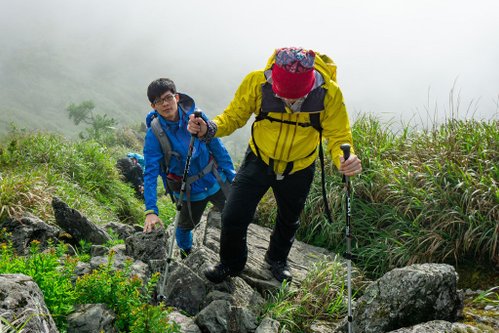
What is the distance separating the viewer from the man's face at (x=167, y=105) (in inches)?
222

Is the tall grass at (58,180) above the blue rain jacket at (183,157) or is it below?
below

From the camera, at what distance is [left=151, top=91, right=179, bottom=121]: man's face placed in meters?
5.64

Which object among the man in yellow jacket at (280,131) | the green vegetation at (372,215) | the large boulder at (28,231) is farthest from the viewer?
the large boulder at (28,231)

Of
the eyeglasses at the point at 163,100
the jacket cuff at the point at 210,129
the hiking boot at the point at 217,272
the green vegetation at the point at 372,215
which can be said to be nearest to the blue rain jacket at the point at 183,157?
the eyeglasses at the point at 163,100

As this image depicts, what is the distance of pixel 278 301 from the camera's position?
517cm

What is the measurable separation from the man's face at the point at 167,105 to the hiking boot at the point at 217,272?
206 cm

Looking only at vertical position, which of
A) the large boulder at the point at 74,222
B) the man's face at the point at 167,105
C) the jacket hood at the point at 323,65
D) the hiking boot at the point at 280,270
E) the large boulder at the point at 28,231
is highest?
the jacket hood at the point at 323,65

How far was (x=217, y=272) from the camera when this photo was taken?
5.12 m

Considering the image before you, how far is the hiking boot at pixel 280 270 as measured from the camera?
225 inches

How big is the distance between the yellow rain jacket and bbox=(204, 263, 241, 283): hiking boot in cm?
143

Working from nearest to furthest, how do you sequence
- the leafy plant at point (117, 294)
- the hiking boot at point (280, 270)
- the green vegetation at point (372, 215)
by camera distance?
the leafy plant at point (117, 294)
the green vegetation at point (372, 215)
the hiking boot at point (280, 270)

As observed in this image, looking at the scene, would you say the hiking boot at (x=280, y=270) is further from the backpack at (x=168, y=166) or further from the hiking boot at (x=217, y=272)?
the backpack at (x=168, y=166)

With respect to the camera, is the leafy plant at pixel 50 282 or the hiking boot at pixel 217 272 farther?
the hiking boot at pixel 217 272

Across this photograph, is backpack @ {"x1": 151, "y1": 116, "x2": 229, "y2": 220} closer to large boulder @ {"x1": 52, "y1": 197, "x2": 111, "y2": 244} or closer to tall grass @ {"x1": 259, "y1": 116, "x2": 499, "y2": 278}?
A: large boulder @ {"x1": 52, "y1": 197, "x2": 111, "y2": 244}
